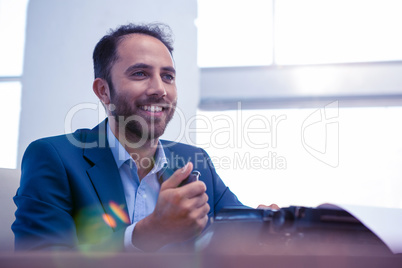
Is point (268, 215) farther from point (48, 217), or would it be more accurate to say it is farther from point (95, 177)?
point (95, 177)

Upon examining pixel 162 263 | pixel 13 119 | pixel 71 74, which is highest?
pixel 71 74

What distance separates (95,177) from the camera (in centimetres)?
103

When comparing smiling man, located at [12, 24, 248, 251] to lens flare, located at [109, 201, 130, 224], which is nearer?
smiling man, located at [12, 24, 248, 251]

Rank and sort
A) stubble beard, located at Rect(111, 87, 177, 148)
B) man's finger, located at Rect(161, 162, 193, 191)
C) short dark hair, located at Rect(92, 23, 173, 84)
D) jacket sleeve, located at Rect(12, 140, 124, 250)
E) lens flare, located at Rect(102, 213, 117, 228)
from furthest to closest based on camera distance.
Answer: short dark hair, located at Rect(92, 23, 173, 84)
stubble beard, located at Rect(111, 87, 177, 148)
lens flare, located at Rect(102, 213, 117, 228)
jacket sleeve, located at Rect(12, 140, 124, 250)
man's finger, located at Rect(161, 162, 193, 191)

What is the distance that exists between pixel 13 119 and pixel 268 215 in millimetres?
2456

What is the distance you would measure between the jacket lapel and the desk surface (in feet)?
2.29

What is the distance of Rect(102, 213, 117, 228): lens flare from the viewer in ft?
3.15

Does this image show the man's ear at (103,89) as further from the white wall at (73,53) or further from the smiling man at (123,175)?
the white wall at (73,53)

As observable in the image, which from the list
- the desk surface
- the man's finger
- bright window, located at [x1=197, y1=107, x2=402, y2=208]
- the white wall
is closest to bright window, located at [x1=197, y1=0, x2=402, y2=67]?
the white wall

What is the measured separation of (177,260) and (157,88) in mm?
1060

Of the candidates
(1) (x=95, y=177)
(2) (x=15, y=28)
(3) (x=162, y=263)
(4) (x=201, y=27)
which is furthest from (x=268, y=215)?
(2) (x=15, y=28)

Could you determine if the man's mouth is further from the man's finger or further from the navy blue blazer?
the man's finger

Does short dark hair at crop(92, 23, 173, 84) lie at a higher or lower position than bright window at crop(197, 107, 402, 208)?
higher

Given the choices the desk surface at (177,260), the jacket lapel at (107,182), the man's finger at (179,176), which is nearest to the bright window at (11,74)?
the jacket lapel at (107,182)
